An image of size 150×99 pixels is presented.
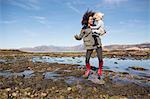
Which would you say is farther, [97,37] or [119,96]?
[97,37]

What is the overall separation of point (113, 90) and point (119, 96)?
1.14 meters

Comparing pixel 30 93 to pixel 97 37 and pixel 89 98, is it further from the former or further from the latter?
pixel 97 37

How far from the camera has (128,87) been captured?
1109 cm

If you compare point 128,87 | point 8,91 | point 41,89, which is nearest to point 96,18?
point 128,87

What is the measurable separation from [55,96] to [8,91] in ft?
7.90

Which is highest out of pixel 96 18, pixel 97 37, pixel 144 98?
pixel 96 18

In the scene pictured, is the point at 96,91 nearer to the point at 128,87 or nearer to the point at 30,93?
the point at 128,87

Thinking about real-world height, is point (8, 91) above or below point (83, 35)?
below

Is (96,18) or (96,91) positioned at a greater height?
(96,18)

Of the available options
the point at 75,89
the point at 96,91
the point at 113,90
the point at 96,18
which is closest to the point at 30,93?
the point at 75,89

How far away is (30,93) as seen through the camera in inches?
380

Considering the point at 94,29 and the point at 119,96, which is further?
the point at 94,29

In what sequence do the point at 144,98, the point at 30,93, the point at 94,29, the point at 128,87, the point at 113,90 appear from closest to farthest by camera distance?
the point at 144,98
the point at 30,93
the point at 113,90
the point at 128,87
the point at 94,29

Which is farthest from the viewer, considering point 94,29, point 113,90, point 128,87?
point 94,29
